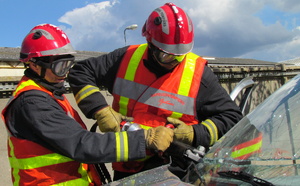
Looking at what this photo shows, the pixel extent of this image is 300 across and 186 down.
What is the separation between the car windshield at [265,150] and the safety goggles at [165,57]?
2.75ft

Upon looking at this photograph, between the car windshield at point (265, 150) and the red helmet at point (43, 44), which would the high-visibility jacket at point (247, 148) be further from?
the red helmet at point (43, 44)

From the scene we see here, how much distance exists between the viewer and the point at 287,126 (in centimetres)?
152

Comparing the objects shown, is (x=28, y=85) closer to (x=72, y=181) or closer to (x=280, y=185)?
(x=72, y=181)

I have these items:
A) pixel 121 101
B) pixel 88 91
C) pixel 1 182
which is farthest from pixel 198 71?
pixel 1 182

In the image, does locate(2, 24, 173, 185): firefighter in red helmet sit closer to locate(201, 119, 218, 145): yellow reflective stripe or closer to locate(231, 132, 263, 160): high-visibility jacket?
locate(201, 119, 218, 145): yellow reflective stripe

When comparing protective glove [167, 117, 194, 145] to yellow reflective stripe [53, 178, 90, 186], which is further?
protective glove [167, 117, 194, 145]

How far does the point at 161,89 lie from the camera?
2.46 m

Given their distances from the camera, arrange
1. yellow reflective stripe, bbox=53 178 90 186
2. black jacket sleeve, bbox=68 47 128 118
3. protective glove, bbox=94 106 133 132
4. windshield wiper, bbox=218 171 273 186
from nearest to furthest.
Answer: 1. windshield wiper, bbox=218 171 273 186
2. yellow reflective stripe, bbox=53 178 90 186
3. protective glove, bbox=94 106 133 132
4. black jacket sleeve, bbox=68 47 128 118

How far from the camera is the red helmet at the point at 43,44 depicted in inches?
83.2

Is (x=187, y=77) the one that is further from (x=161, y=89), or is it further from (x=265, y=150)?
(x=265, y=150)

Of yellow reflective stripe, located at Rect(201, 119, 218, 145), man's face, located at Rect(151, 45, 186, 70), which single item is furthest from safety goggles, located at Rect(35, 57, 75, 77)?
yellow reflective stripe, located at Rect(201, 119, 218, 145)

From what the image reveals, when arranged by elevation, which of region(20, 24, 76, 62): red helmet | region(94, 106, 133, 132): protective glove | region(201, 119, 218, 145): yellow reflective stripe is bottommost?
region(201, 119, 218, 145): yellow reflective stripe

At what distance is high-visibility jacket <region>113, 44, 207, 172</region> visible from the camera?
243cm

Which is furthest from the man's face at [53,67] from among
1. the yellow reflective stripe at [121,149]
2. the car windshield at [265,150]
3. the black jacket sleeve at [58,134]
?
the car windshield at [265,150]
